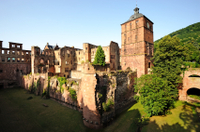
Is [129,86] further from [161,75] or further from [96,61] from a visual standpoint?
[96,61]

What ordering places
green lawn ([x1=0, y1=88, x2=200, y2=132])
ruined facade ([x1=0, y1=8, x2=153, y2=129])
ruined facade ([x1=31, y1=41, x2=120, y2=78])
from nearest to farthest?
green lawn ([x1=0, y1=88, x2=200, y2=132]) < ruined facade ([x1=0, y1=8, x2=153, y2=129]) < ruined facade ([x1=31, y1=41, x2=120, y2=78])

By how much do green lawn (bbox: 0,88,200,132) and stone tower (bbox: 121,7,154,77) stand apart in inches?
411

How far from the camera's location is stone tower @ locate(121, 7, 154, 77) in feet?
78.9

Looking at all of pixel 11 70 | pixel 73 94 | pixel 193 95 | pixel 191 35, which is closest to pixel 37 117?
pixel 73 94

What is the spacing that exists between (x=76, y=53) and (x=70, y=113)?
27.7 meters

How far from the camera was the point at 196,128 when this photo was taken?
12586 mm

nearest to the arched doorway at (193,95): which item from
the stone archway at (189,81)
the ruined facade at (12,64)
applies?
the stone archway at (189,81)

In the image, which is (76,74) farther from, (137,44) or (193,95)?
(193,95)

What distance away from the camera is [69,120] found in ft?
53.3

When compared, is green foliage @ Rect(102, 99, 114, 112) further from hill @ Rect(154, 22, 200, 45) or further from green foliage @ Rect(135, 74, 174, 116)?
hill @ Rect(154, 22, 200, 45)

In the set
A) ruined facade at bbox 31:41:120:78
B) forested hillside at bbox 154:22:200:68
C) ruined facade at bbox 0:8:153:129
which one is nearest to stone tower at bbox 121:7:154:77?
ruined facade at bbox 0:8:153:129

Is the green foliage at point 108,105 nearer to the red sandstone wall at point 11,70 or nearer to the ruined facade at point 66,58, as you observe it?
the ruined facade at point 66,58

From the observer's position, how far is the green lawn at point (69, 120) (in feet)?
45.1

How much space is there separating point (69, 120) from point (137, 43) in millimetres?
22526
